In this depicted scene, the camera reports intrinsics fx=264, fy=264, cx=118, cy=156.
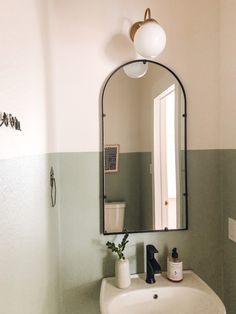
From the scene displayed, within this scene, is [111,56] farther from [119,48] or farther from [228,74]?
[228,74]

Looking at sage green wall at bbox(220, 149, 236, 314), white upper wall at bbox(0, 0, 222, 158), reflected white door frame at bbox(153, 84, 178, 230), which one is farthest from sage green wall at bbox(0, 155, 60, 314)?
sage green wall at bbox(220, 149, 236, 314)

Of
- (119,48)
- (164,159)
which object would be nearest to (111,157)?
(164,159)

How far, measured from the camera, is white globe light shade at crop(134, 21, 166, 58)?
126cm

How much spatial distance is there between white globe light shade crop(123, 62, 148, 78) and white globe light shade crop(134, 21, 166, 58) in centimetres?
13

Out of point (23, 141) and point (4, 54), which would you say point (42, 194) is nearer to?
point (23, 141)

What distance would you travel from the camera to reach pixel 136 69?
1436 millimetres

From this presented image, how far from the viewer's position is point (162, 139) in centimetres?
A: 148

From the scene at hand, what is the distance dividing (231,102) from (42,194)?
41.9 inches

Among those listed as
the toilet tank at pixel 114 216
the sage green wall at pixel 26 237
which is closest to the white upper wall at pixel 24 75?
the sage green wall at pixel 26 237

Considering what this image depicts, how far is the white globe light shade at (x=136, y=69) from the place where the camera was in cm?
143

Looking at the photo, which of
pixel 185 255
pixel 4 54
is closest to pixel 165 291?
pixel 185 255

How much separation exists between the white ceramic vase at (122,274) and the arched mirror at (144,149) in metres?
0.17

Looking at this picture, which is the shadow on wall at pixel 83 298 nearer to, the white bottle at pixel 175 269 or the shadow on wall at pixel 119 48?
the white bottle at pixel 175 269

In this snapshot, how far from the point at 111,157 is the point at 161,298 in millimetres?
752
